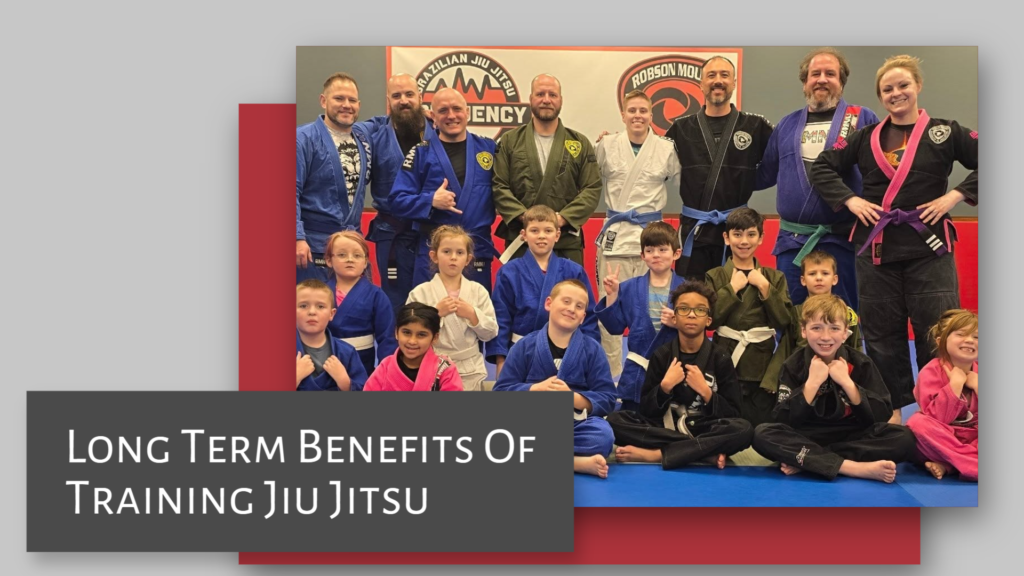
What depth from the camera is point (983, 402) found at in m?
5.09

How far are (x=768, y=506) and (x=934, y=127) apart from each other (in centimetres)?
195

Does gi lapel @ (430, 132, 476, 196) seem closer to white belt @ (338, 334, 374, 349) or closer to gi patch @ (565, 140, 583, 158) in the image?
gi patch @ (565, 140, 583, 158)

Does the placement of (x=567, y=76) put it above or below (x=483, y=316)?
above

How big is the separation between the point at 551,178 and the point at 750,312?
3.84ft

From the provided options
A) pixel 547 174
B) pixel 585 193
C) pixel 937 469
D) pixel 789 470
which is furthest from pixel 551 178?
pixel 937 469

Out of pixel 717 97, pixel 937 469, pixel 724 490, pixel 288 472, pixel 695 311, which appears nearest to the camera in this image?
pixel 288 472

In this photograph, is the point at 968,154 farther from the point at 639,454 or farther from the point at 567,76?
the point at 639,454

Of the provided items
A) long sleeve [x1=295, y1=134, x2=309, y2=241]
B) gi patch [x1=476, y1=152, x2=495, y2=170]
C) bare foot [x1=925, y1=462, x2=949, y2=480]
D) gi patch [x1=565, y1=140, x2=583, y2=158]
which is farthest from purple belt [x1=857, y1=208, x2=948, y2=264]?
long sleeve [x1=295, y1=134, x2=309, y2=241]

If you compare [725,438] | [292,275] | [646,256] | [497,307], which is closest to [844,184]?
[646,256]

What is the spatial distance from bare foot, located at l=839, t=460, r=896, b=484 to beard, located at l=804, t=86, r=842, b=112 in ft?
5.60

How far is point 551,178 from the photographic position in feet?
17.1

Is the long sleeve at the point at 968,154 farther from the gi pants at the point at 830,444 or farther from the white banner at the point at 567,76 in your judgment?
the gi pants at the point at 830,444

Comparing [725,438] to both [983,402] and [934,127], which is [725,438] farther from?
[934,127]

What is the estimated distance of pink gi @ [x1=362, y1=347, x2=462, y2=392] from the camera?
501 cm
